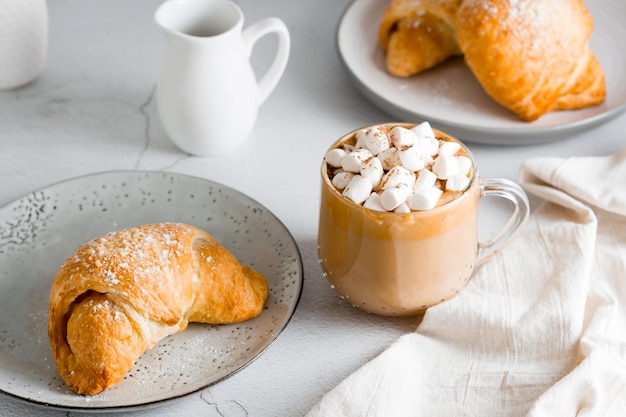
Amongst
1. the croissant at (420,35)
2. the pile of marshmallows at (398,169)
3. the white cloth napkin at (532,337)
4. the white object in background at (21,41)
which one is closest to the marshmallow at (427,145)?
the pile of marshmallows at (398,169)

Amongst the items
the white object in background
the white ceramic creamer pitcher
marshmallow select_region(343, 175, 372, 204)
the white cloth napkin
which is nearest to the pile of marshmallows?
marshmallow select_region(343, 175, 372, 204)

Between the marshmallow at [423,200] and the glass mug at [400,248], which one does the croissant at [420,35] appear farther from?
the marshmallow at [423,200]

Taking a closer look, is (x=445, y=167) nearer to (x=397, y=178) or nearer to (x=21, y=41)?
(x=397, y=178)

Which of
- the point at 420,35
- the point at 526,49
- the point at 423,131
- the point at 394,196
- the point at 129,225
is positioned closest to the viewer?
the point at 394,196

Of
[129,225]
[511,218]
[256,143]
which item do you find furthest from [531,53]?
[129,225]

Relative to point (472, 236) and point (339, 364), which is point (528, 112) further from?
point (339, 364)
